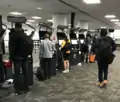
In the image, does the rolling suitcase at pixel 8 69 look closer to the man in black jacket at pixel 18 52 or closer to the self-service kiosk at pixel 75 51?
the man in black jacket at pixel 18 52

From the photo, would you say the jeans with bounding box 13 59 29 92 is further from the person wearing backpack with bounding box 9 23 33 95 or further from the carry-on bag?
the carry-on bag

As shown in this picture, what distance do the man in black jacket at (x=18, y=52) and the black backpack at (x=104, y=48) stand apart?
6.66 ft

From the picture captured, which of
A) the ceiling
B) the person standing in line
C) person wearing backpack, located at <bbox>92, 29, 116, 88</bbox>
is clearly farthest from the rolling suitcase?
the ceiling

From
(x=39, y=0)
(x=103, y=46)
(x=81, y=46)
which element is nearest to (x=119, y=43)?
(x=81, y=46)

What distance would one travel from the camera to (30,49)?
493 cm

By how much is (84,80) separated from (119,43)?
23.9 metres

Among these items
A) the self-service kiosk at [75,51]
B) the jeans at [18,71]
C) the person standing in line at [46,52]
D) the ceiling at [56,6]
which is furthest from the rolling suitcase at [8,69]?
the self-service kiosk at [75,51]

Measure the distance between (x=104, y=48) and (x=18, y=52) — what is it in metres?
2.28

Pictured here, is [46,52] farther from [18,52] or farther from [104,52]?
[104,52]

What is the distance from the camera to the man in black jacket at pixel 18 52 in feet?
15.5

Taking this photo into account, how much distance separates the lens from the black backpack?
5492mm

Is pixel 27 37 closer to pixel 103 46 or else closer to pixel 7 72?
pixel 7 72

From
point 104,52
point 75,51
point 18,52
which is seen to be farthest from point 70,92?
point 75,51

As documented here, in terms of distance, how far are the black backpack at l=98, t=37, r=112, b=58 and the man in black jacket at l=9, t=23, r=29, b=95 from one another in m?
2.03
